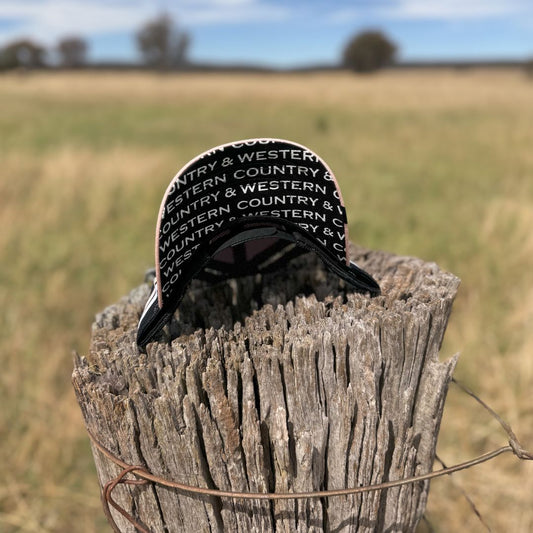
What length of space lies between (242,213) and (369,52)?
5997cm

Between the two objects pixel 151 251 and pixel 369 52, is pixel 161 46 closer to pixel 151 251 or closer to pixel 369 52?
pixel 369 52

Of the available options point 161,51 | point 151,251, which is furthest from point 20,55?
point 151,251

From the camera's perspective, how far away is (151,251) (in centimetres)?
573

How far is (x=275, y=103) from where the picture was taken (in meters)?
20.6

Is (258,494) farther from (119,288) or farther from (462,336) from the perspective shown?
(119,288)

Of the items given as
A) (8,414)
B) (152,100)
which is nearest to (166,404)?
(8,414)

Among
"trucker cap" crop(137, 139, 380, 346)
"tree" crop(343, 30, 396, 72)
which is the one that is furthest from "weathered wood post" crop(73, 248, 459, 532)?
"tree" crop(343, 30, 396, 72)

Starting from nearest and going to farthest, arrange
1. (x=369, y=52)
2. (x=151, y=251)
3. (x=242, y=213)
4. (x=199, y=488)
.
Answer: (x=199, y=488), (x=242, y=213), (x=151, y=251), (x=369, y=52)

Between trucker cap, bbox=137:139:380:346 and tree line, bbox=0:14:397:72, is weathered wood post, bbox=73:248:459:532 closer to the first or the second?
trucker cap, bbox=137:139:380:346

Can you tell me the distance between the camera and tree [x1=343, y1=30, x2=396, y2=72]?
55000 millimetres

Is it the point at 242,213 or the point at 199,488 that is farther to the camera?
the point at 242,213

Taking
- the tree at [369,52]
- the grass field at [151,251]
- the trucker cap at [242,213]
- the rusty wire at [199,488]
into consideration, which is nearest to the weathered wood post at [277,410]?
the rusty wire at [199,488]

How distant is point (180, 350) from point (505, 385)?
3.04m

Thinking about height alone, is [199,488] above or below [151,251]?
above
